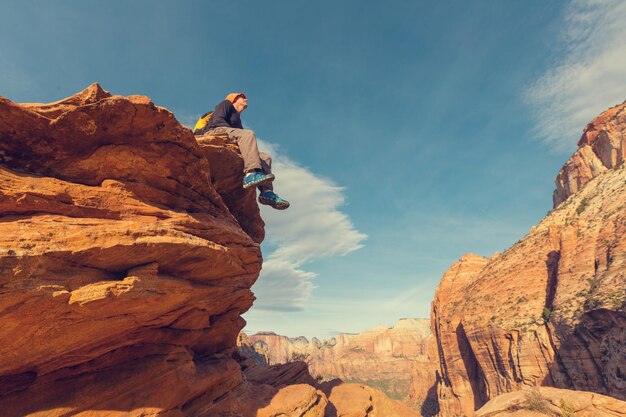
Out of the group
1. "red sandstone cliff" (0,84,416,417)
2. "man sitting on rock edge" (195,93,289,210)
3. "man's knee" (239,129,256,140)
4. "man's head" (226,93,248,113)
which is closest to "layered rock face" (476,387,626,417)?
"red sandstone cliff" (0,84,416,417)

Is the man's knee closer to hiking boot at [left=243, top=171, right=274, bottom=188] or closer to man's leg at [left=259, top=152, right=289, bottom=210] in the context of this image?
hiking boot at [left=243, top=171, right=274, bottom=188]

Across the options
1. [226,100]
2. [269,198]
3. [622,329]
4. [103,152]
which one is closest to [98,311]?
[103,152]

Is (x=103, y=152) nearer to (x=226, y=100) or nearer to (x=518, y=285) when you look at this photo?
(x=226, y=100)

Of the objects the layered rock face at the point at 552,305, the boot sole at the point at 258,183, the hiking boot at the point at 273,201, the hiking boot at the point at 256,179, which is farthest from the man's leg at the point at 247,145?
the layered rock face at the point at 552,305

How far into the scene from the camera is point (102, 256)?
27.0ft

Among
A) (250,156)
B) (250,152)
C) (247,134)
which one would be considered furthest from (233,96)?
(250,156)

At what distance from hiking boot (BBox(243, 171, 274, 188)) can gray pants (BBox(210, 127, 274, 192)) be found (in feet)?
1.06

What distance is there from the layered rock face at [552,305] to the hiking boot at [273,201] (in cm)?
5259

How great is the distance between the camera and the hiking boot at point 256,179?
10289 millimetres

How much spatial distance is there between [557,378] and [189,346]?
66071 mm

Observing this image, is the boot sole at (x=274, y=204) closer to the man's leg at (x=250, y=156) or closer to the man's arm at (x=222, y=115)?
the man's leg at (x=250, y=156)

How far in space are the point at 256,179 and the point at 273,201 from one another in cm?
101

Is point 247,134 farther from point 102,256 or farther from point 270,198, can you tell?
point 102,256

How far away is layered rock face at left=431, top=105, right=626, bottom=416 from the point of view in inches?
1779
